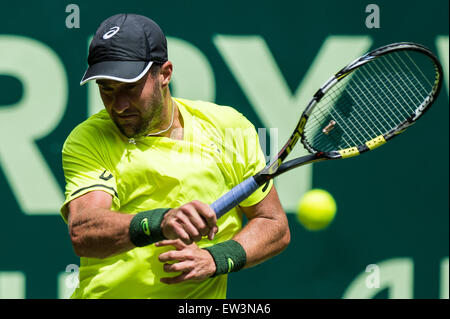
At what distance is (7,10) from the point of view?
153 inches

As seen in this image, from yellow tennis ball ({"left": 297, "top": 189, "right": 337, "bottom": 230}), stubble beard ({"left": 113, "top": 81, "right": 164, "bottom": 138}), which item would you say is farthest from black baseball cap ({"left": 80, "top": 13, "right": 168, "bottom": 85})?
yellow tennis ball ({"left": 297, "top": 189, "right": 337, "bottom": 230})

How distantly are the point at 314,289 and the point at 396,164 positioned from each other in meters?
0.93

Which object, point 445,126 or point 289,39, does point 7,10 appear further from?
point 445,126

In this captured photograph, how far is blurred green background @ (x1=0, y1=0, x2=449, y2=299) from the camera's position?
3953 mm

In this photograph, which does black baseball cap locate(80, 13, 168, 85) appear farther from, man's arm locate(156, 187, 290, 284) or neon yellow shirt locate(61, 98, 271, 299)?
man's arm locate(156, 187, 290, 284)

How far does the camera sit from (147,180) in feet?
8.36

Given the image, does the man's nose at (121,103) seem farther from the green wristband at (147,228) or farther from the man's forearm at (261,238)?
the man's forearm at (261,238)

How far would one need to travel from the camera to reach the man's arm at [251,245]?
7.89ft

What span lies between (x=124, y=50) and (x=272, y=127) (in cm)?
175

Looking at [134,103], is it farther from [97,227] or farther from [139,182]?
[97,227]

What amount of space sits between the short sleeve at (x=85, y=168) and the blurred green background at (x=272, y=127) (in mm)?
1472

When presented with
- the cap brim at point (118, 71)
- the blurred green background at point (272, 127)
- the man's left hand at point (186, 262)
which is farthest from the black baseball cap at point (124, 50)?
the blurred green background at point (272, 127)

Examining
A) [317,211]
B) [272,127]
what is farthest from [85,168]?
[272,127]

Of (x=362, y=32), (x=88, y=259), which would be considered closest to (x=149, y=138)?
(x=88, y=259)
